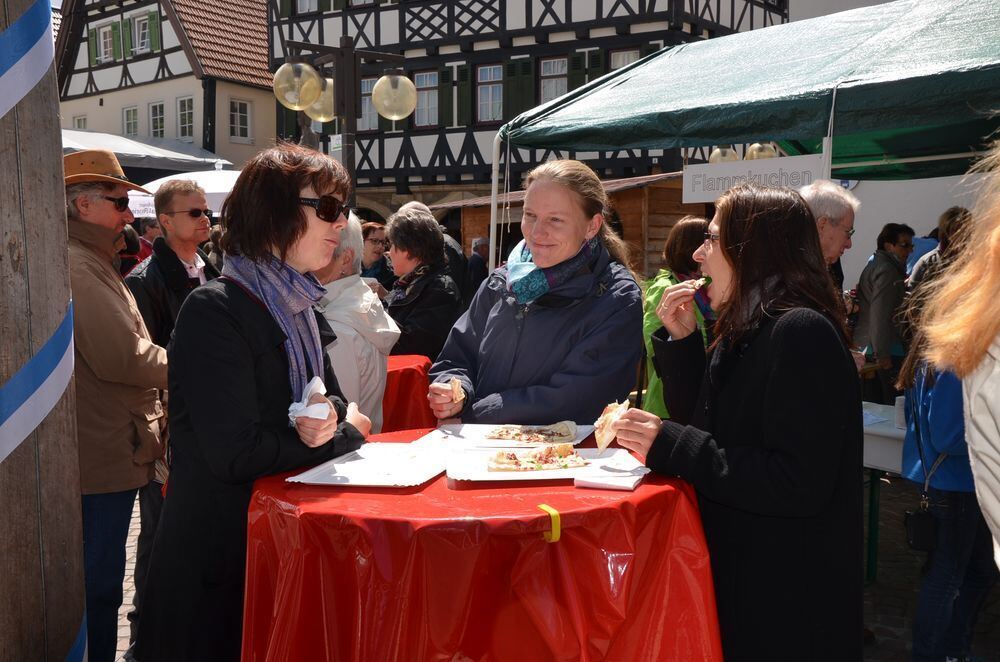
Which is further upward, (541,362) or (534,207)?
(534,207)

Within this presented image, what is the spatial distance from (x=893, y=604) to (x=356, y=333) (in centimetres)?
291

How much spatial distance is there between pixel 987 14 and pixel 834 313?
3457mm

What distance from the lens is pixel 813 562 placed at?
202 centimetres

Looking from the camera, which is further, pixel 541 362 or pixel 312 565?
pixel 541 362

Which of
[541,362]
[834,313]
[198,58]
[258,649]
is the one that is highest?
[198,58]

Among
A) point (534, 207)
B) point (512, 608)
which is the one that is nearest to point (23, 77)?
point (512, 608)

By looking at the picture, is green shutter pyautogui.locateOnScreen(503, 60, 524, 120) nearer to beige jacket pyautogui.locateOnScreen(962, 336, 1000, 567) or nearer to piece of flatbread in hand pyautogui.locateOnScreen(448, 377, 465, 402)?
piece of flatbread in hand pyautogui.locateOnScreen(448, 377, 465, 402)

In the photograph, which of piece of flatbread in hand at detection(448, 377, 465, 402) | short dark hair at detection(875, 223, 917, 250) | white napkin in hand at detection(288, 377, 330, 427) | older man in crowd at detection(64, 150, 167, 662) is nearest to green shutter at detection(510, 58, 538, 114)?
short dark hair at detection(875, 223, 917, 250)

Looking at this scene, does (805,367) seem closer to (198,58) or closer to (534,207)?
(534,207)

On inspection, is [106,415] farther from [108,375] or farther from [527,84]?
[527,84]

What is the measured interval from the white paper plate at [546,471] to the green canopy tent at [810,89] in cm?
236

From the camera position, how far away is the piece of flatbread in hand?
9.23 feet

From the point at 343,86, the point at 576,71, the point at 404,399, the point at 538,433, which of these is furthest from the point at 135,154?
the point at 538,433

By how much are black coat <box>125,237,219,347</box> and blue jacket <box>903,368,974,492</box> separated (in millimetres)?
3075
